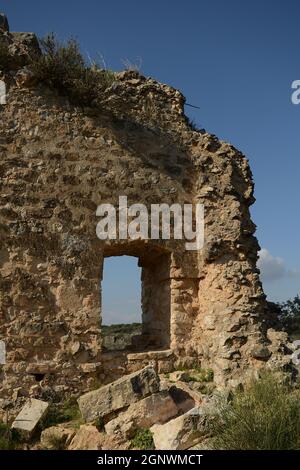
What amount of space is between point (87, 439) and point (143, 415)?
65 cm

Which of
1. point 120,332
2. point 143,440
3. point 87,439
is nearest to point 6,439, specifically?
point 87,439

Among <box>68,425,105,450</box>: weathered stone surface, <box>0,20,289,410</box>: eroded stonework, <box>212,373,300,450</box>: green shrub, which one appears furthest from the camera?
<box>0,20,289,410</box>: eroded stonework

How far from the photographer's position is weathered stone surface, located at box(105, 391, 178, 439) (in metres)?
5.43

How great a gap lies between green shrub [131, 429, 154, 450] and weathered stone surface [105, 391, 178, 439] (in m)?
0.06

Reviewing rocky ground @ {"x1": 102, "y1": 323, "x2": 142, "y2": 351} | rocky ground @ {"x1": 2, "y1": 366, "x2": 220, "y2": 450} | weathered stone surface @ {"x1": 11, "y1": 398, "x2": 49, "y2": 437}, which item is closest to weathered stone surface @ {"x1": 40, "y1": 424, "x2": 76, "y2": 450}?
rocky ground @ {"x1": 2, "y1": 366, "x2": 220, "y2": 450}

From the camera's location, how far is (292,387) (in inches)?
244

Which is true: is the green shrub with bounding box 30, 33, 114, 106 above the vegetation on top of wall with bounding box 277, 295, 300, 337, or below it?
above

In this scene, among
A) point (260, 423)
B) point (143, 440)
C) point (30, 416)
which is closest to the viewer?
point (260, 423)

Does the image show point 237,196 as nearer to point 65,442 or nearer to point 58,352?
point 58,352

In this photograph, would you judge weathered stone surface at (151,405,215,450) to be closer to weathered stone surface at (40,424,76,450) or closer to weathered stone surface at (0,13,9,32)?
weathered stone surface at (40,424,76,450)

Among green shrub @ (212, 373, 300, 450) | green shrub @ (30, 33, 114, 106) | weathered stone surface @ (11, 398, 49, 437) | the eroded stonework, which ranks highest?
green shrub @ (30, 33, 114, 106)

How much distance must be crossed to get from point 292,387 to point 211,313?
1.49 meters

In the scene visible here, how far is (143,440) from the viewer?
5324 mm

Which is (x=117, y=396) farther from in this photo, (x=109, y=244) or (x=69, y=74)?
(x=69, y=74)
